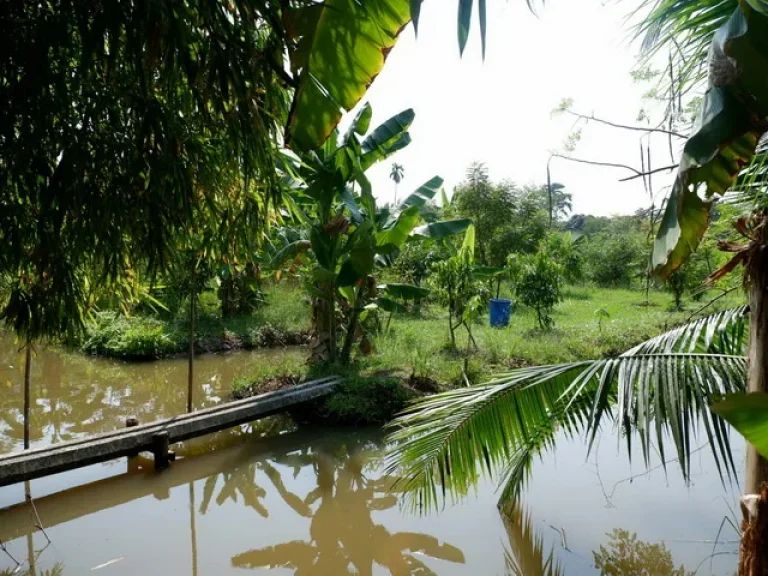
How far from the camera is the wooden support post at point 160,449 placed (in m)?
5.07

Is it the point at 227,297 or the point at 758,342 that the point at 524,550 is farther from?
the point at 227,297

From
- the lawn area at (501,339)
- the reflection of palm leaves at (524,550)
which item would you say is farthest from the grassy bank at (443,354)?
the reflection of palm leaves at (524,550)

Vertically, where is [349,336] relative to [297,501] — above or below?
above

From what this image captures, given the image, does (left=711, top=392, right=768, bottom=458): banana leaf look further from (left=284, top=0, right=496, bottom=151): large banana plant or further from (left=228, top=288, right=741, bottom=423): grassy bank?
(left=228, top=288, right=741, bottom=423): grassy bank

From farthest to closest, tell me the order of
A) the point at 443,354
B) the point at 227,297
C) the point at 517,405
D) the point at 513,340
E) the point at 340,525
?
the point at 227,297
the point at 513,340
the point at 443,354
the point at 340,525
the point at 517,405

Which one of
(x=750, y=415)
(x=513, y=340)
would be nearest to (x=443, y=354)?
(x=513, y=340)

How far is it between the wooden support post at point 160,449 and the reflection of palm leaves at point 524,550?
115 inches

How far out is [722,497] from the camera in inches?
179

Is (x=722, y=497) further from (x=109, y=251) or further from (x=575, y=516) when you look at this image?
(x=109, y=251)

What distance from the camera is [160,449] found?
5133 mm

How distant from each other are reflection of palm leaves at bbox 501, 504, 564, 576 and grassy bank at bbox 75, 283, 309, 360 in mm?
7591

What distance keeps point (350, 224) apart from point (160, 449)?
12.0 ft

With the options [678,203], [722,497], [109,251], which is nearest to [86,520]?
[109,251]

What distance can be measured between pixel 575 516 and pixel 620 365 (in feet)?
7.60
